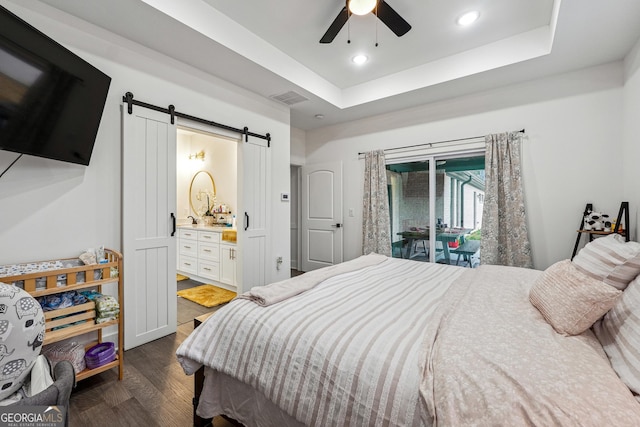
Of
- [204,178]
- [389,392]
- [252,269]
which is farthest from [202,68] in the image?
[389,392]

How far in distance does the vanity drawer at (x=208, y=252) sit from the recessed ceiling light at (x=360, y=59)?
3.11 metres

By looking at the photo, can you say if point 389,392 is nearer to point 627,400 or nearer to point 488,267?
point 627,400

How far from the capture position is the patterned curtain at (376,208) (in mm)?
4289

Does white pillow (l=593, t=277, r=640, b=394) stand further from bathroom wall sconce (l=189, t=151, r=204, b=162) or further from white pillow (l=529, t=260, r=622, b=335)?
bathroom wall sconce (l=189, t=151, r=204, b=162)

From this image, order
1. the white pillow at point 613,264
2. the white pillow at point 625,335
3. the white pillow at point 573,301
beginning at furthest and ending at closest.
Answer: the white pillow at point 613,264, the white pillow at point 573,301, the white pillow at point 625,335

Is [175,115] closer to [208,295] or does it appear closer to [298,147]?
[208,295]

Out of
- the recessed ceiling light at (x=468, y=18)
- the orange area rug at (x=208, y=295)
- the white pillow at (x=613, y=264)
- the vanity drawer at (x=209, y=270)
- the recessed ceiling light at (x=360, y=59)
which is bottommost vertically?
the orange area rug at (x=208, y=295)

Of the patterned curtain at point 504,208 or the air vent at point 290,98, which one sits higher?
the air vent at point 290,98

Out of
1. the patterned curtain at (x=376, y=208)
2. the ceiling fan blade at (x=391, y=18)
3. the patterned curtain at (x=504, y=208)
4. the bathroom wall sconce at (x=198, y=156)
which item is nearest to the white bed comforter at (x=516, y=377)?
the ceiling fan blade at (x=391, y=18)

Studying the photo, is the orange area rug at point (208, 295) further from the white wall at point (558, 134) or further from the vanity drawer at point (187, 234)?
the white wall at point (558, 134)

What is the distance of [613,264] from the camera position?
1.29 metres

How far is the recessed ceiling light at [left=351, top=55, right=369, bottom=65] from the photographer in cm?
329

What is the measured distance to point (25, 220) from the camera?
77.5 inches

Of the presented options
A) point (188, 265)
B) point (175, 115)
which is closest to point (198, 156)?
point (188, 265)
